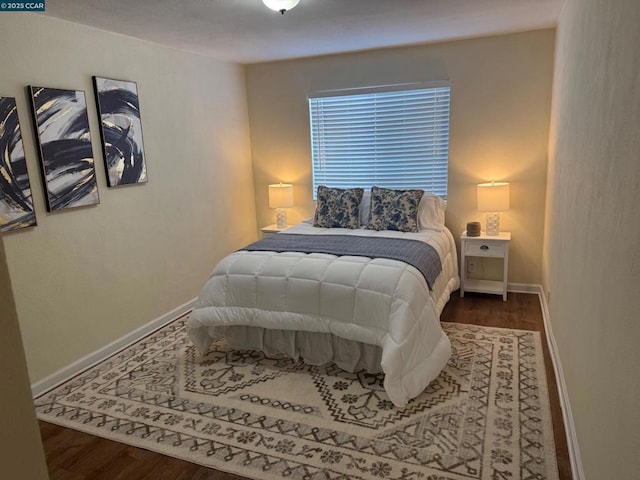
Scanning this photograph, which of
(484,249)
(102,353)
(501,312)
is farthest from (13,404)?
(484,249)

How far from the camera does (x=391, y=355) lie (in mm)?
2447

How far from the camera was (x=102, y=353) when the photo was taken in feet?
10.7

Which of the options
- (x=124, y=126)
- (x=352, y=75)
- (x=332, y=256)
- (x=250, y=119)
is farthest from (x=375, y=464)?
(x=250, y=119)

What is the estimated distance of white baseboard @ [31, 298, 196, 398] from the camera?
2855 millimetres

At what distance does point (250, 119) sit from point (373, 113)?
147 centimetres

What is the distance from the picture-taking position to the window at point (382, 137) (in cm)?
436

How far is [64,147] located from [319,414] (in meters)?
2.40

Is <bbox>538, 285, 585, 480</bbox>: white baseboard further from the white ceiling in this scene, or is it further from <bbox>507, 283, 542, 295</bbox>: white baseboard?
the white ceiling

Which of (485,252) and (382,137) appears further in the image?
(382,137)

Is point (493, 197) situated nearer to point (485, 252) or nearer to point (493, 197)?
point (493, 197)

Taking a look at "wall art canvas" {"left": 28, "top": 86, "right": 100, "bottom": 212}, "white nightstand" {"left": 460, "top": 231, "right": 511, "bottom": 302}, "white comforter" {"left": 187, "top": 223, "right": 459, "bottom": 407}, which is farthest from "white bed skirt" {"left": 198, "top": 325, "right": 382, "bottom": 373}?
"white nightstand" {"left": 460, "top": 231, "right": 511, "bottom": 302}

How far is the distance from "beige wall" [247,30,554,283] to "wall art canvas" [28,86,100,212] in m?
2.42

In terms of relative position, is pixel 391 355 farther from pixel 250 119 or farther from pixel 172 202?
pixel 250 119

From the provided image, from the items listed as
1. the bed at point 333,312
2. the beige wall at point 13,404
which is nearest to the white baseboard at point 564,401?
the bed at point 333,312
